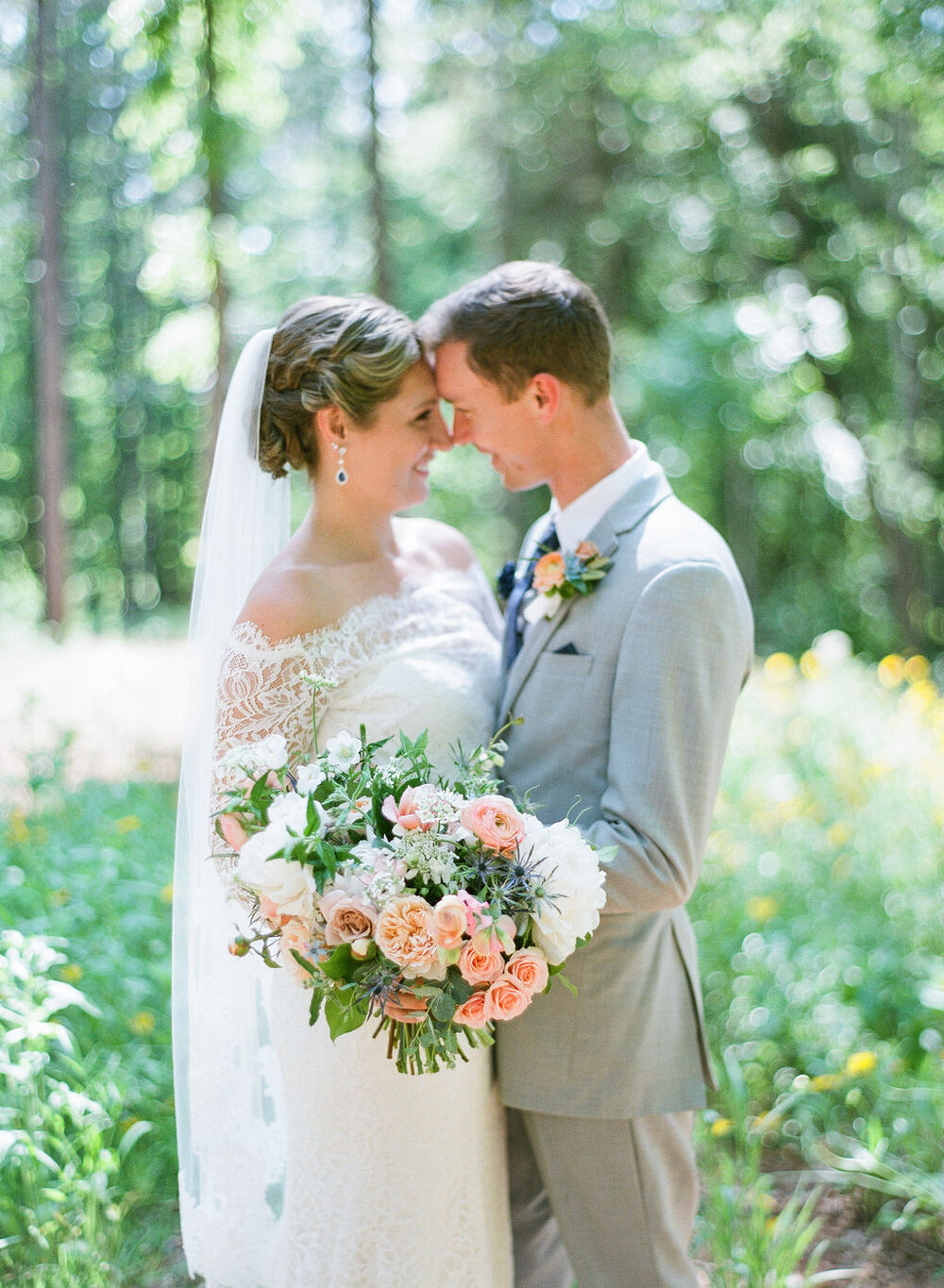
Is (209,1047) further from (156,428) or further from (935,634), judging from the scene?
(156,428)

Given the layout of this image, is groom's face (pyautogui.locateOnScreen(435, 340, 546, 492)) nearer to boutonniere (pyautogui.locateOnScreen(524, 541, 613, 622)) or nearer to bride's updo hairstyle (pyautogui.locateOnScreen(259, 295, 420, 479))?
bride's updo hairstyle (pyautogui.locateOnScreen(259, 295, 420, 479))

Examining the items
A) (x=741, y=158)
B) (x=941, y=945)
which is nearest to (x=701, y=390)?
(x=741, y=158)

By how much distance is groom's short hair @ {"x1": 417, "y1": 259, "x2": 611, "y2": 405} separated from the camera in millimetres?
2607

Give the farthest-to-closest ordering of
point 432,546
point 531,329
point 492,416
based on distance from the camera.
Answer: point 432,546
point 492,416
point 531,329

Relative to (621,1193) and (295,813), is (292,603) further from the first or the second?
(621,1193)

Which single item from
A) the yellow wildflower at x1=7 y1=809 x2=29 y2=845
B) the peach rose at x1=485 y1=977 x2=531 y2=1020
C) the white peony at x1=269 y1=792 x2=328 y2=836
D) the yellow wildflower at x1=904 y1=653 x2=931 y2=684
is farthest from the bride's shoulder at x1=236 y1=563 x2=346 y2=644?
the yellow wildflower at x1=904 y1=653 x2=931 y2=684

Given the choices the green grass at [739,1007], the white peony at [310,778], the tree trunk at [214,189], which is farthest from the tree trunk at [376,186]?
the white peony at [310,778]

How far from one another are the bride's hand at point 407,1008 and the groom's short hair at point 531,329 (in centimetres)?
149

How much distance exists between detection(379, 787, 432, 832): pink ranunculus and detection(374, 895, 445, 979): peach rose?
0.12 m

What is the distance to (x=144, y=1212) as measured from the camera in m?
3.31

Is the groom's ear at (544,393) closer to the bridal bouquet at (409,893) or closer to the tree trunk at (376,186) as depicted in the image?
the bridal bouquet at (409,893)

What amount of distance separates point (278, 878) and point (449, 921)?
29 centimetres

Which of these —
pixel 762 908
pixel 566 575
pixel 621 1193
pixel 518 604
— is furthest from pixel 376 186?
pixel 621 1193

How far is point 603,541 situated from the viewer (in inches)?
100
